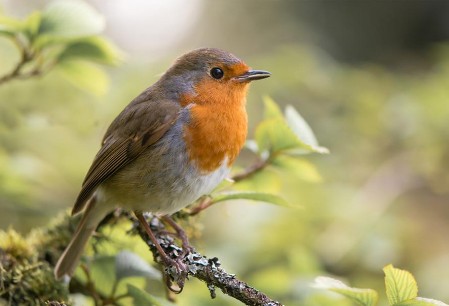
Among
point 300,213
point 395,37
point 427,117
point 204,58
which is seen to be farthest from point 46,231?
point 395,37

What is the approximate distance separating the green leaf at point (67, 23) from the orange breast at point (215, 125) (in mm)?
539

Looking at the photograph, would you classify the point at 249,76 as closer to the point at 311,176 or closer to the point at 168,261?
the point at 311,176

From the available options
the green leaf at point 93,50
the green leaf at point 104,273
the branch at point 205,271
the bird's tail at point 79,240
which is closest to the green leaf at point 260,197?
the branch at point 205,271

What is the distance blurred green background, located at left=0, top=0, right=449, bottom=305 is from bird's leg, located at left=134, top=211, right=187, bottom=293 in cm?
14

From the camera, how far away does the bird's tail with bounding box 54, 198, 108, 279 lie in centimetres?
214

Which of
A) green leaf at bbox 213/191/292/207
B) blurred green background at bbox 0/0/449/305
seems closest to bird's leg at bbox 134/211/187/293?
blurred green background at bbox 0/0/449/305

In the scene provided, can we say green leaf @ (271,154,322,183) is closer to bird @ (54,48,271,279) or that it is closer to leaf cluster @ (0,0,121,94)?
bird @ (54,48,271,279)

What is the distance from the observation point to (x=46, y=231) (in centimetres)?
243

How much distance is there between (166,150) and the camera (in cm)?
244

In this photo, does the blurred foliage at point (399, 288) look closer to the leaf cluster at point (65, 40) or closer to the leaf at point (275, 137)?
the leaf at point (275, 137)

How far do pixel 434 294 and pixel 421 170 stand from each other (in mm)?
1109

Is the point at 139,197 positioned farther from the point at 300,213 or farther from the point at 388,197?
the point at 388,197

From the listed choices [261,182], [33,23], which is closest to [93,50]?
[33,23]

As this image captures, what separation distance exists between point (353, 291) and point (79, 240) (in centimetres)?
112
